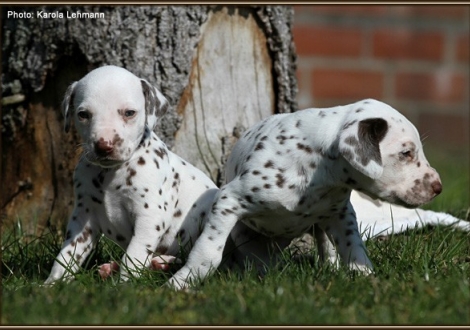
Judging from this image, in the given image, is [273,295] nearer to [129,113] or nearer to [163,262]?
[163,262]

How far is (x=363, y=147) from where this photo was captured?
5.50 m

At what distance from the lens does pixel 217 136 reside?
25.9 feet

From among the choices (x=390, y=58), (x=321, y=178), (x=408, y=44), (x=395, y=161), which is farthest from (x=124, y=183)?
(x=408, y=44)

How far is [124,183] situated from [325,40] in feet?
24.4

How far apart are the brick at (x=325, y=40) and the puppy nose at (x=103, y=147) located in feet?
24.6

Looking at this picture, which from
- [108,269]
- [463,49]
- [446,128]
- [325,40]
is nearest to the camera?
[108,269]

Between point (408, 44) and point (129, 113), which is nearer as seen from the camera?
point (129, 113)

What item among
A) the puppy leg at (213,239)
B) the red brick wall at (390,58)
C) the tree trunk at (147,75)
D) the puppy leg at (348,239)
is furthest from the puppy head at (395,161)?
the red brick wall at (390,58)

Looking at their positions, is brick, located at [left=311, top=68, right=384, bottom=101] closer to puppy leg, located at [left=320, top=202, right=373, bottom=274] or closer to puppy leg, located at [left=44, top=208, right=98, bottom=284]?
puppy leg, located at [left=320, top=202, right=373, bottom=274]

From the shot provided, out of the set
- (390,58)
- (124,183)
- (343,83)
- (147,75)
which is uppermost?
(147,75)

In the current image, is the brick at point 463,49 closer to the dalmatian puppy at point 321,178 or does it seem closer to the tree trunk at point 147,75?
the tree trunk at point 147,75

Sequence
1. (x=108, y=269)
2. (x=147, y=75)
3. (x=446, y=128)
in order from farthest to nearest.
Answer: (x=446, y=128)
(x=147, y=75)
(x=108, y=269)

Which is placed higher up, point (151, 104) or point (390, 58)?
point (151, 104)

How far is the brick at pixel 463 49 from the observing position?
13.6 m
